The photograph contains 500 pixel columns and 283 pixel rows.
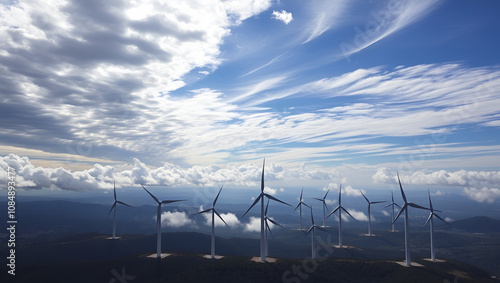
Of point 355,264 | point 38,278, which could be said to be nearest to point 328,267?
point 355,264

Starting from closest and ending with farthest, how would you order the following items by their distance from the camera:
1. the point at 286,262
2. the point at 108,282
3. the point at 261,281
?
the point at 261,281 < the point at 108,282 < the point at 286,262

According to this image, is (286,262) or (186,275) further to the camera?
(286,262)

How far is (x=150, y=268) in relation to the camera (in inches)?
4835

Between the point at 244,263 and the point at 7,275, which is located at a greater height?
the point at 244,263

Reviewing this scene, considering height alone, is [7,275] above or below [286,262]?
below

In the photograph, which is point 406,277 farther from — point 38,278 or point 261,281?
point 38,278

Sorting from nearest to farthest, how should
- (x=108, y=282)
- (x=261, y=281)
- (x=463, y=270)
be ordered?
(x=261, y=281) → (x=108, y=282) → (x=463, y=270)

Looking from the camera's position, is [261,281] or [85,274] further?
[85,274]

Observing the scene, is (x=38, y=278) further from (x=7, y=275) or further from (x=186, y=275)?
(x=186, y=275)

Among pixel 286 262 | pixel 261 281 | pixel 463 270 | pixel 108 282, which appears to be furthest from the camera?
pixel 463 270

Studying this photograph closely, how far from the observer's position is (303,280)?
4432 inches

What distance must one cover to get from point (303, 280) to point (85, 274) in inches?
3925

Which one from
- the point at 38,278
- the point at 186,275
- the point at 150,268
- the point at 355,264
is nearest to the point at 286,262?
the point at 355,264

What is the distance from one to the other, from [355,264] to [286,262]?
111ft
